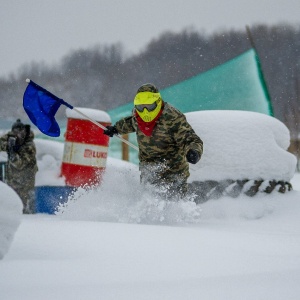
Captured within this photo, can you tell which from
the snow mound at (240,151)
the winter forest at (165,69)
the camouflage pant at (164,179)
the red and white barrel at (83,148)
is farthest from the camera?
the winter forest at (165,69)

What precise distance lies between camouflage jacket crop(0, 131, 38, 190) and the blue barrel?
215mm

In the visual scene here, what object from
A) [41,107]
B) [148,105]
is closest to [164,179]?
[148,105]

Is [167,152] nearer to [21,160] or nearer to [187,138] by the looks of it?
[187,138]

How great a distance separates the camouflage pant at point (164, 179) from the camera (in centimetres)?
389

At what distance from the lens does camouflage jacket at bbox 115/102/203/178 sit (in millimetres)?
3775

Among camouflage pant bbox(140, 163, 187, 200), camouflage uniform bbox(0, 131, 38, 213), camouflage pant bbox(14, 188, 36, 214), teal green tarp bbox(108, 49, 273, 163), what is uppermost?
teal green tarp bbox(108, 49, 273, 163)

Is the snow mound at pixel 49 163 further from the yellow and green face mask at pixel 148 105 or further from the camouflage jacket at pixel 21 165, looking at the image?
the yellow and green face mask at pixel 148 105

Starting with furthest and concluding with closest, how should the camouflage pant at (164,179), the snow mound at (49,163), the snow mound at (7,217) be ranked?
the snow mound at (49,163) → the camouflage pant at (164,179) → the snow mound at (7,217)

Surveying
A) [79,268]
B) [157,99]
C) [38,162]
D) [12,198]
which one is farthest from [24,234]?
[38,162]

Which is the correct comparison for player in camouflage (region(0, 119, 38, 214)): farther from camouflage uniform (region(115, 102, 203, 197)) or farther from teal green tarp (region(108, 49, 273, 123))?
teal green tarp (region(108, 49, 273, 123))

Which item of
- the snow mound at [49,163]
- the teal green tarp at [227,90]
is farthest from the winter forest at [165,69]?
the snow mound at [49,163]

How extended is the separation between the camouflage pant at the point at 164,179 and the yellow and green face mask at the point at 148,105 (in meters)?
0.48

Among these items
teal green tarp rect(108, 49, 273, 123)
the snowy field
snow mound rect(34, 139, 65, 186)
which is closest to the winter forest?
teal green tarp rect(108, 49, 273, 123)

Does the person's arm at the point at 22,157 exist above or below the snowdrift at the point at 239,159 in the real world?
below
